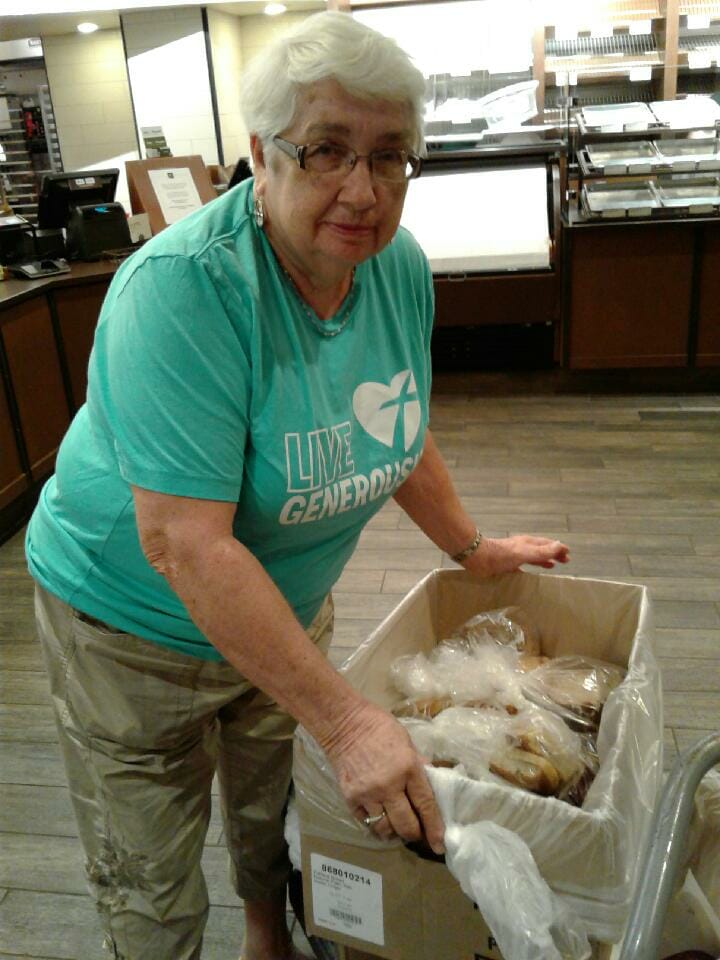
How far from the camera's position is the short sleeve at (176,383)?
88cm

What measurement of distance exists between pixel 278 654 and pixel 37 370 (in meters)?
3.30

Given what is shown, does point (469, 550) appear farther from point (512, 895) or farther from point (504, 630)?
point (512, 895)

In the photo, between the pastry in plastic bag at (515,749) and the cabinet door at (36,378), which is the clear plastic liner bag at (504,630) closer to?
the pastry in plastic bag at (515,749)

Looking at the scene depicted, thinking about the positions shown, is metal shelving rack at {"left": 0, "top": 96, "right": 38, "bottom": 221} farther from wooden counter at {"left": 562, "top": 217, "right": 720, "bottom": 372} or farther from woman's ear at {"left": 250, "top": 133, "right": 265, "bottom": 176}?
woman's ear at {"left": 250, "top": 133, "right": 265, "bottom": 176}

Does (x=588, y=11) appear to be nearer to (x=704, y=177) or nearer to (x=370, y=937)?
(x=704, y=177)

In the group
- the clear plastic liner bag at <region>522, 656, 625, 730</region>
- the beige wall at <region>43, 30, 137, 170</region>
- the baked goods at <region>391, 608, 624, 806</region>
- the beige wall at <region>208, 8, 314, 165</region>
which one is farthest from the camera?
the beige wall at <region>43, 30, 137, 170</region>

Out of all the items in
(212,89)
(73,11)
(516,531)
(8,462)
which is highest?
(73,11)

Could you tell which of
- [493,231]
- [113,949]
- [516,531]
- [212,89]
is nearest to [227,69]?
[212,89]

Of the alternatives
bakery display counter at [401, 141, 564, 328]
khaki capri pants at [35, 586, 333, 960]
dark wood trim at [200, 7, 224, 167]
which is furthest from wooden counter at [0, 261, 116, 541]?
dark wood trim at [200, 7, 224, 167]

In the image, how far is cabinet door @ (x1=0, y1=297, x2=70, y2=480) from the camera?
3.67 meters

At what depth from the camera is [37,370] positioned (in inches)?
152

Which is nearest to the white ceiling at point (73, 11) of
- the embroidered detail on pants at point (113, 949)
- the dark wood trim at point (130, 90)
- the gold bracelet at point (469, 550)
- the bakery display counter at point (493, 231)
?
the dark wood trim at point (130, 90)

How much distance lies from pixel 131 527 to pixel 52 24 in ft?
28.0

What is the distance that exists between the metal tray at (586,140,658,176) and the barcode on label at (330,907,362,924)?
442 cm
